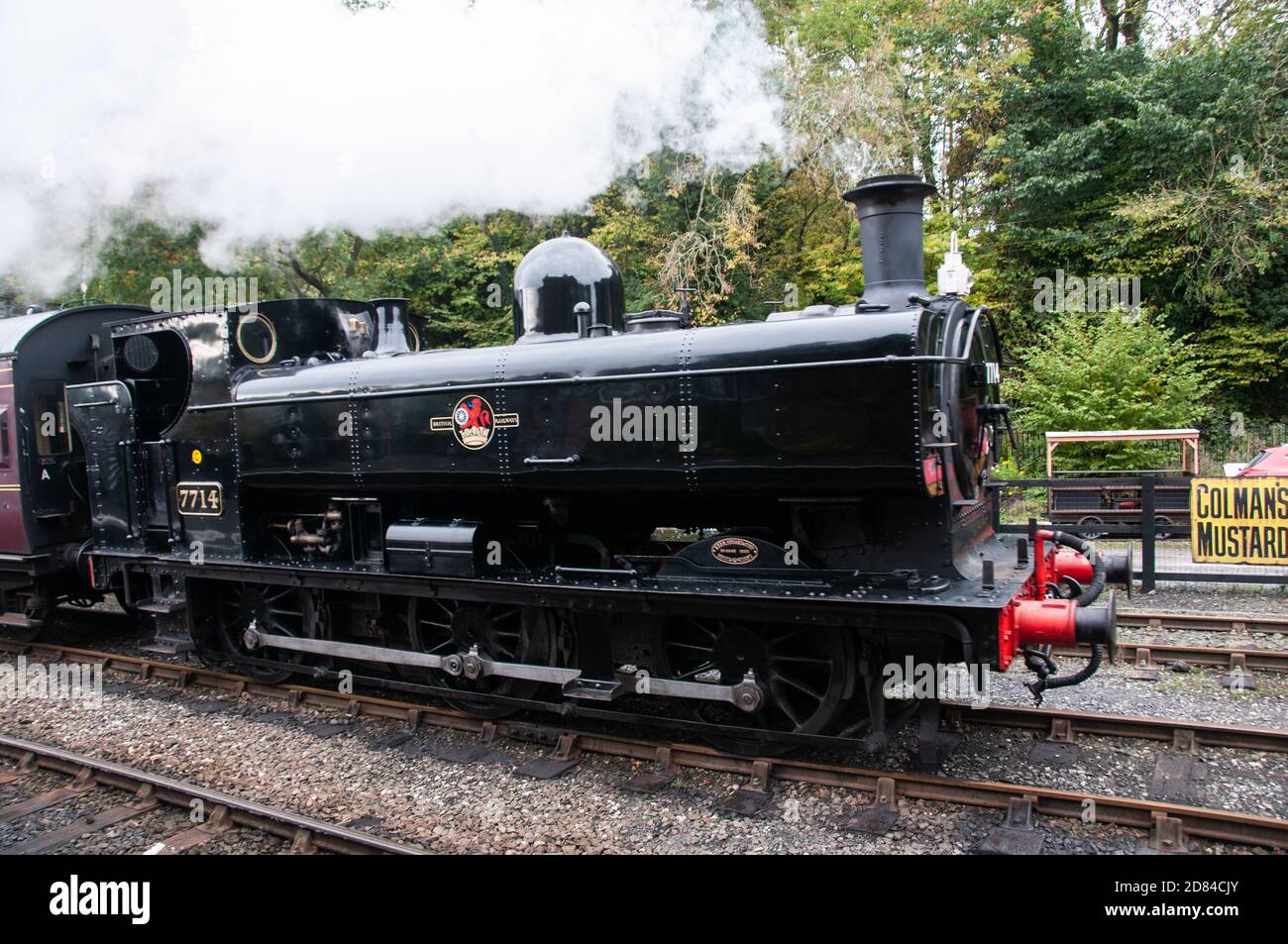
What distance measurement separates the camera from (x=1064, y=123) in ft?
66.2

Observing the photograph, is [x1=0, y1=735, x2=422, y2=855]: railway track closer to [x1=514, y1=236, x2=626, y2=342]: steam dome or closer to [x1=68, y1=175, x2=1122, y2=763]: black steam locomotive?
[x1=68, y1=175, x2=1122, y2=763]: black steam locomotive

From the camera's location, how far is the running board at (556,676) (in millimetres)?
5345

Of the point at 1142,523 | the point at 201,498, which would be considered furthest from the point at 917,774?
the point at 1142,523

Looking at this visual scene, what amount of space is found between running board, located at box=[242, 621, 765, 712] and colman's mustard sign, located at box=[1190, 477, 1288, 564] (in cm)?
694

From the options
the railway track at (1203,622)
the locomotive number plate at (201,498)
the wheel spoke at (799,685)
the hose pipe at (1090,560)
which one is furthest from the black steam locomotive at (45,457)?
the railway track at (1203,622)

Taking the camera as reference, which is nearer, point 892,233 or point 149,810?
point 149,810

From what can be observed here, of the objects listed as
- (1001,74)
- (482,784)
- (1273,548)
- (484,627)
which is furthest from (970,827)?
(1001,74)

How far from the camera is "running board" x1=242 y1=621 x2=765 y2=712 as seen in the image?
534 centimetres

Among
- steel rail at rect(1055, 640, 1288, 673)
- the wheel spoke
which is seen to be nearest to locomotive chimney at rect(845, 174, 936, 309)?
the wheel spoke

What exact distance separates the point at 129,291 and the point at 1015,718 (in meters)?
20.2

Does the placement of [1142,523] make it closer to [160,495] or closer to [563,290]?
[563,290]

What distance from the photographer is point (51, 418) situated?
9.21 metres

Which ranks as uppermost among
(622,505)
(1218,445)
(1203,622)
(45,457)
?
(45,457)

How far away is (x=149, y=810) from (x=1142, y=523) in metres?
9.84
